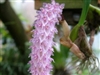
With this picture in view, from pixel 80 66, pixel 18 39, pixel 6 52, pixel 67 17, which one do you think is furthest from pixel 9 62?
pixel 80 66

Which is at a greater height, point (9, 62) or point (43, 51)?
point (43, 51)

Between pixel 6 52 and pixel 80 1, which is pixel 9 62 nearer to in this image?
pixel 6 52

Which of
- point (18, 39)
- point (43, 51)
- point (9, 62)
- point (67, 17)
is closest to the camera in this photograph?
point (43, 51)

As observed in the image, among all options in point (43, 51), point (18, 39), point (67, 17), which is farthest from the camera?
point (18, 39)

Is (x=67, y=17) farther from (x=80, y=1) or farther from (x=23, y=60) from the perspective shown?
(x=23, y=60)

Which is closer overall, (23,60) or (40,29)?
(40,29)

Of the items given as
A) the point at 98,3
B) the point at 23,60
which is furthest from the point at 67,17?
the point at 23,60

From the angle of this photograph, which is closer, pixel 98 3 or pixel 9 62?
pixel 98 3

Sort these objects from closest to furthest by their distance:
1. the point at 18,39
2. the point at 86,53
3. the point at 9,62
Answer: the point at 86,53 → the point at 18,39 → the point at 9,62

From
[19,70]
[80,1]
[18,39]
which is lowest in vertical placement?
[19,70]

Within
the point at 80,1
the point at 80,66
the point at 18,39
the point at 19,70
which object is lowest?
the point at 19,70
